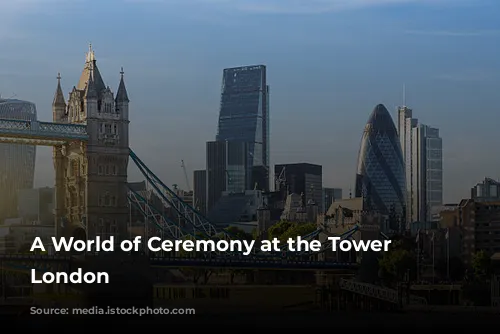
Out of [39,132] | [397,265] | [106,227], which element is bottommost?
[397,265]

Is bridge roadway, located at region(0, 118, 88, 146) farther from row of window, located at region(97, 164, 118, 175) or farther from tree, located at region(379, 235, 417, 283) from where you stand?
tree, located at region(379, 235, 417, 283)

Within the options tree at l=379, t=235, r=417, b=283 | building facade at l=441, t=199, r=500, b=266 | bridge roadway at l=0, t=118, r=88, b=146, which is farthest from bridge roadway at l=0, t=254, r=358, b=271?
building facade at l=441, t=199, r=500, b=266

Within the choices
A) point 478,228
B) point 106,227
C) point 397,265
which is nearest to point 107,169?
point 106,227

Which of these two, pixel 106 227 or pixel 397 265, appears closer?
pixel 106 227

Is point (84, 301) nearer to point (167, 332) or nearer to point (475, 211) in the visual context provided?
point (167, 332)

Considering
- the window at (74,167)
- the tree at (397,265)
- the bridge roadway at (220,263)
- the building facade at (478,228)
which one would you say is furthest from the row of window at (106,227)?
the building facade at (478,228)

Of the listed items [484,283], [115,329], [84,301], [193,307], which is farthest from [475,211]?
[115,329]

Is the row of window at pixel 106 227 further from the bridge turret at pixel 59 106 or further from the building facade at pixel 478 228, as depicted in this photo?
the building facade at pixel 478 228

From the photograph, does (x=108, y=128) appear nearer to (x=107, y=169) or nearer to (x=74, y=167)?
(x=107, y=169)
